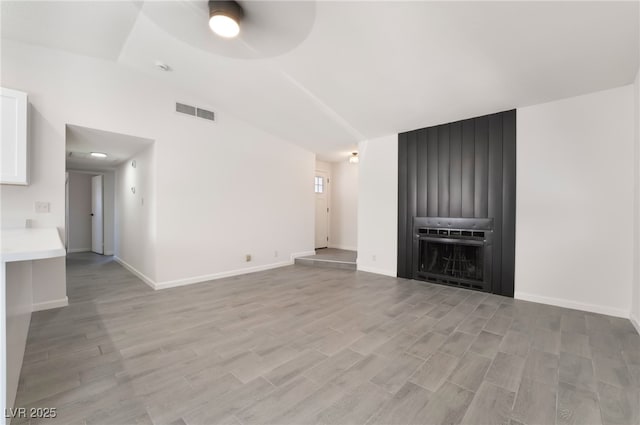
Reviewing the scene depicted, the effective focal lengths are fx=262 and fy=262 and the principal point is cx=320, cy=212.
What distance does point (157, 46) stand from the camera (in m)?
3.11

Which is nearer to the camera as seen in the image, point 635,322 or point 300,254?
point 635,322

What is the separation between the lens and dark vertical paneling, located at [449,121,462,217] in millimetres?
3910

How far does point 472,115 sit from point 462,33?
163cm

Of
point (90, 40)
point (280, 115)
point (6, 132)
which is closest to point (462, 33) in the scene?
point (280, 115)

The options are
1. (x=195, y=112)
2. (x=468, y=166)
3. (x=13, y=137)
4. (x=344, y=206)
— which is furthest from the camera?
(x=344, y=206)

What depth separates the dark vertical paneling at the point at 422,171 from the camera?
4.28m

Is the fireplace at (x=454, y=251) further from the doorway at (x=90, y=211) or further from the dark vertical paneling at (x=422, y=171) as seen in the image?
the doorway at (x=90, y=211)

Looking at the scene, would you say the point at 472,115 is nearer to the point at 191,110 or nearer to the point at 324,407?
the point at 324,407

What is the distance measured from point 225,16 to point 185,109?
Result: 2.28 metres

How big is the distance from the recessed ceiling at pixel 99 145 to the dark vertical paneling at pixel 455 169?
14.8ft

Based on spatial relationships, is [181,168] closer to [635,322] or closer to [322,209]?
[322,209]

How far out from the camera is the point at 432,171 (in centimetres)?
420

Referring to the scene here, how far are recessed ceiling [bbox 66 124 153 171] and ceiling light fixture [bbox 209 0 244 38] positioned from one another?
230 centimetres

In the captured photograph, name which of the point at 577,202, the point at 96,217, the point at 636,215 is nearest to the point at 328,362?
the point at 577,202
